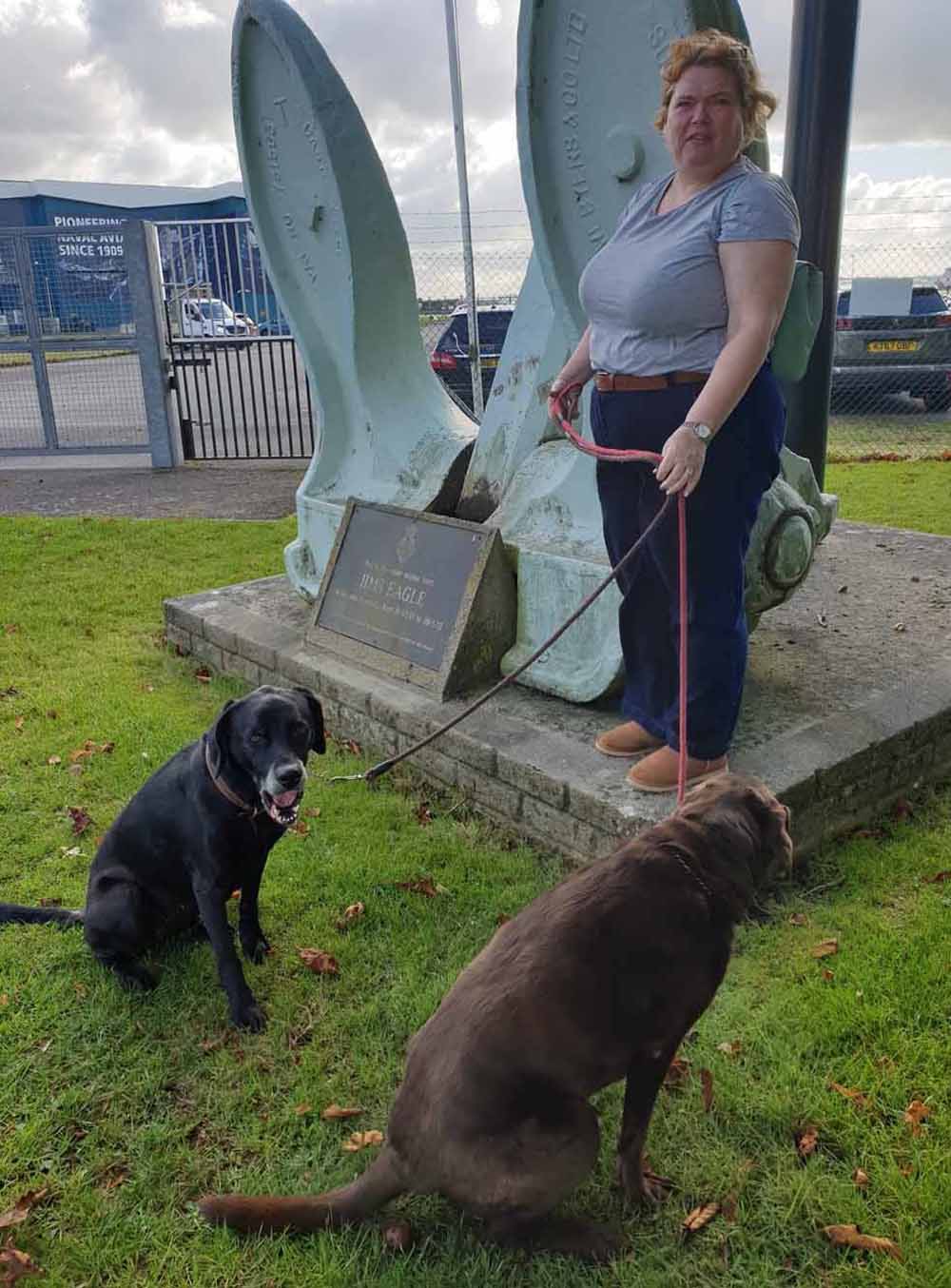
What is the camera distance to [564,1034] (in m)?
2.01

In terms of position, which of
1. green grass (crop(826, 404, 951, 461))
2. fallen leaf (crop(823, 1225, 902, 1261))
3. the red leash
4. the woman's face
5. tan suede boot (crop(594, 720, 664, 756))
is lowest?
fallen leaf (crop(823, 1225, 902, 1261))

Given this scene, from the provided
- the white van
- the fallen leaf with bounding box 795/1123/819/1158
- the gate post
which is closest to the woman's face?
the fallen leaf with bounding box 795/1123/819/1158

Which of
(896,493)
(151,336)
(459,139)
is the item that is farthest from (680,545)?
(151,336)

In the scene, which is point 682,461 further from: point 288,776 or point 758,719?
point 758,719

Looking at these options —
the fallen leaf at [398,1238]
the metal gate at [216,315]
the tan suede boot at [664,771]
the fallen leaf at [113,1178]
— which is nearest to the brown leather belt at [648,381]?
the tan suede boot at [664,771]

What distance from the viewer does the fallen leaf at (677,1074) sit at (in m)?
2.74

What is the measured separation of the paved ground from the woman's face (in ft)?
24.0

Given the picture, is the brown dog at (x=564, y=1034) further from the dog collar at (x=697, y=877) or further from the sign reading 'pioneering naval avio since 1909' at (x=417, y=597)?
the sign reading 'pioneering naval avio since 1909' at (x=417, y=597)

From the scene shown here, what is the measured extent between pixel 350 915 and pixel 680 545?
1.72m

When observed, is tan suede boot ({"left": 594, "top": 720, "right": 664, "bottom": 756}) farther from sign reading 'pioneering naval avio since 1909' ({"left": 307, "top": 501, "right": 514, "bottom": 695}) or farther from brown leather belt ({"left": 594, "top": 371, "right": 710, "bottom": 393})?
brown leather belt ({"left": 594, "top": 371, "right": 710, "bottom": 393})

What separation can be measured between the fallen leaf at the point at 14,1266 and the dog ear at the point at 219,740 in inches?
48.9

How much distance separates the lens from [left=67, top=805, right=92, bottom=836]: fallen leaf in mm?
4219

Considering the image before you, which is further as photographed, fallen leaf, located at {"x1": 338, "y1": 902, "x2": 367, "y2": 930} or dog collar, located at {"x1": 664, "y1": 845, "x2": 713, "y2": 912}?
fallen leaf, located at {"x1": 338, "y1": 902, "x2": 367, "y2": 930}

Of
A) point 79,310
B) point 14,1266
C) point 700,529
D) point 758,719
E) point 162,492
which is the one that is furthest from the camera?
point 79,310
